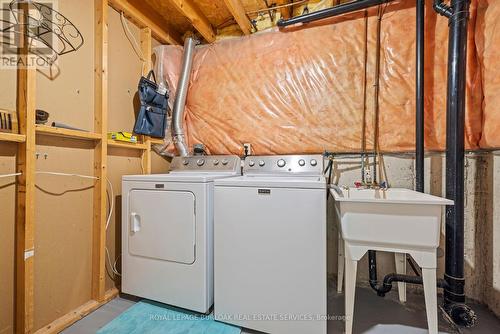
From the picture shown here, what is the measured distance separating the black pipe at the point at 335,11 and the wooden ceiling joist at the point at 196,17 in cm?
81

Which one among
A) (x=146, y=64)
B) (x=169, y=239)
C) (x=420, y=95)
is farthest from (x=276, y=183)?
(x=146, y=64)

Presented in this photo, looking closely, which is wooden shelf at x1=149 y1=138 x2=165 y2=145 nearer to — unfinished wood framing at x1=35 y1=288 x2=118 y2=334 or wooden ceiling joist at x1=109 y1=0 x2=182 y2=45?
wooden ceiling joist at x1=109 y1=0 x2=182 y2=45

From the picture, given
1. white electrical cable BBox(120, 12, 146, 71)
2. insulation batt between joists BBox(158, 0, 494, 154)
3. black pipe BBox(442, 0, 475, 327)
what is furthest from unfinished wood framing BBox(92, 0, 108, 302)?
black pipe BBox(442, 0, 475, 327)

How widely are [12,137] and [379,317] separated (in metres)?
2.43

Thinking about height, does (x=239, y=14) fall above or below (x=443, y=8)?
above

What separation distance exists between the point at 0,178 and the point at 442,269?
2910 millimetres

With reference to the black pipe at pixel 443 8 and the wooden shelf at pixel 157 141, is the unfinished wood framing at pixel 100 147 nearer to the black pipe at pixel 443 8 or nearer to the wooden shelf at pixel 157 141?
the wooden shelf at pixel 157 141

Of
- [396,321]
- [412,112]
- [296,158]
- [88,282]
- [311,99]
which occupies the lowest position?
[396,321]

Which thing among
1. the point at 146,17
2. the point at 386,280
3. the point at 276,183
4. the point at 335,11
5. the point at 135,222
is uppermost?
the point at 146,17

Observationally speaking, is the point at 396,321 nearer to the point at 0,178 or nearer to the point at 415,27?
the point at 415,27

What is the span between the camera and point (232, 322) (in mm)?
1401

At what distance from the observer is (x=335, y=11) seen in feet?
6.13

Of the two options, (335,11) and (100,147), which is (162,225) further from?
(335,11)

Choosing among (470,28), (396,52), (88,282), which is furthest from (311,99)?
→ (88,282)
